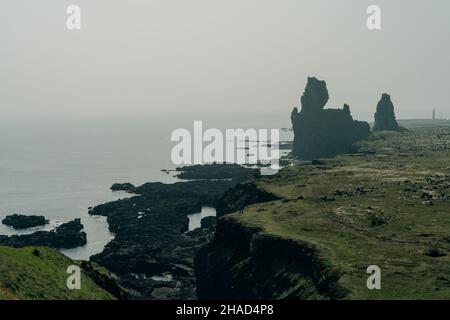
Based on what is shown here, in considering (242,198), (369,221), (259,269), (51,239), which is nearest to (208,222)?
(242,198)

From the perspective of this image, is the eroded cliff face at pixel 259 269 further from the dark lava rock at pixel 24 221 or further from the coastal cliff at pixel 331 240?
the dark lava rock at pixel 24 221

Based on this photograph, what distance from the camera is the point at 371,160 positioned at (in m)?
168

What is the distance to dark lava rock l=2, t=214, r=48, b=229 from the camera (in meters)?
140

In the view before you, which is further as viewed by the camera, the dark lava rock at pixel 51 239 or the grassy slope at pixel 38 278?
the dark lava rock at pixel 51 239

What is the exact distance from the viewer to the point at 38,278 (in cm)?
4653

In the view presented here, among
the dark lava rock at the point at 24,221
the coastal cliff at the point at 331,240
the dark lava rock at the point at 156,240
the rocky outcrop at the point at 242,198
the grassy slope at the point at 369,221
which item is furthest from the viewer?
the dark lava rock at the point at 24,221

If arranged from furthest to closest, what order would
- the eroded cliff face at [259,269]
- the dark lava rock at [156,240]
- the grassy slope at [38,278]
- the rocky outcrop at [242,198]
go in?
the rocky outcrop at [242,198]
the dark lava rock at [156,240]
the eroded cliff face at [259,269]
the grassy slope at [38,278]

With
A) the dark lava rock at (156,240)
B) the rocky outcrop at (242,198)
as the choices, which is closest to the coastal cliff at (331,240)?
the rocky outcrop at (242,198)

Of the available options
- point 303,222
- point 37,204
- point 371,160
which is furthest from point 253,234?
point 37,204

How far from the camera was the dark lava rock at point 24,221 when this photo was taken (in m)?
140

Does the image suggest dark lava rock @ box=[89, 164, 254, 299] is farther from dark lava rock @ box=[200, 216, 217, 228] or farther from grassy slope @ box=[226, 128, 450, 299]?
grassy slope @ box=[226, 128, 450, 299]

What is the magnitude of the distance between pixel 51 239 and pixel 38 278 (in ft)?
262

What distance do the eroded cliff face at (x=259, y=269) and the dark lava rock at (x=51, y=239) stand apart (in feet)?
141
